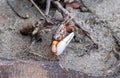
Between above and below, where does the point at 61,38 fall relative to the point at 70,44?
above

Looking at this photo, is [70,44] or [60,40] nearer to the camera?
[60,40]

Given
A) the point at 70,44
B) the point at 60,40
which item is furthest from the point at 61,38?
the point at 70,44

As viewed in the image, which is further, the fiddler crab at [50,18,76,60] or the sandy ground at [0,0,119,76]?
the sandy ground at [0,0,119,76]

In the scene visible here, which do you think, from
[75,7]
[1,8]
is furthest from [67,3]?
[1,8]

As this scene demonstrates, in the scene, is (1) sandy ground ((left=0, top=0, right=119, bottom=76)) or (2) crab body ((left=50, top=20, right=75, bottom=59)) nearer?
(2) crab body ((left=50, top=20, right=75, bottom=59))

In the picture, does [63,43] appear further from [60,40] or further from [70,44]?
[70,44]

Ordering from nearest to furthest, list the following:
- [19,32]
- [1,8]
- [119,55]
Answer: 1. [119,55]
2. [19,32]
3. [1,8]

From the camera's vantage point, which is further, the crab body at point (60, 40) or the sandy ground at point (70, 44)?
the sandy ground at point (70, 44)

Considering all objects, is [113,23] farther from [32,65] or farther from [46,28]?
[32,65]
